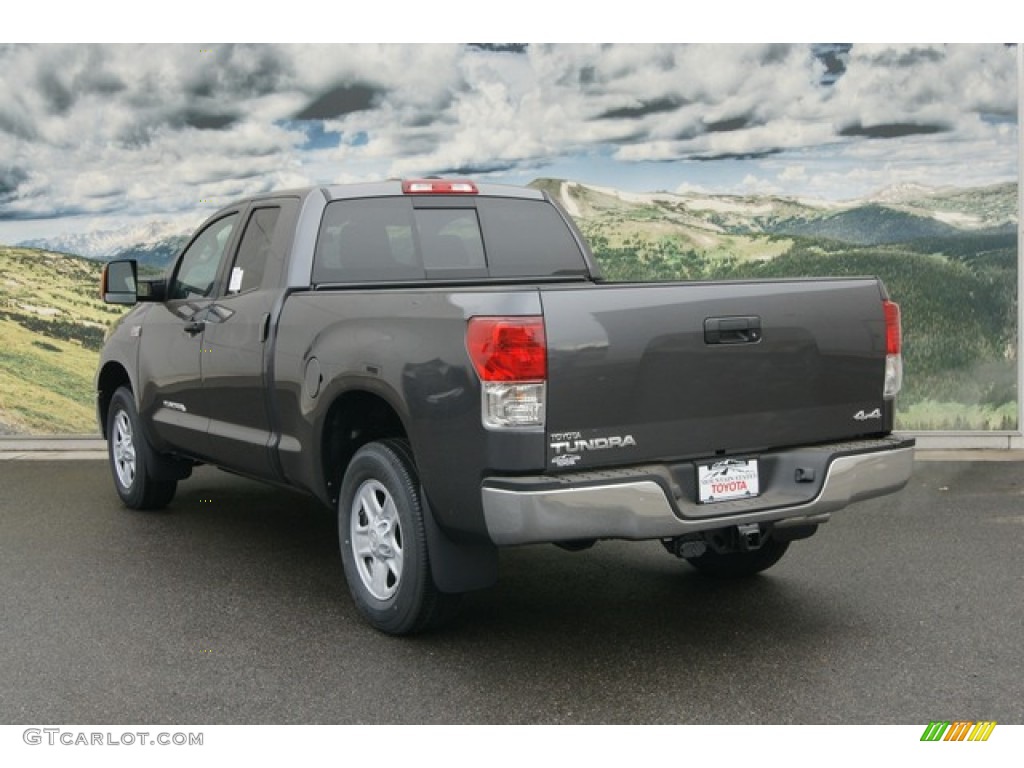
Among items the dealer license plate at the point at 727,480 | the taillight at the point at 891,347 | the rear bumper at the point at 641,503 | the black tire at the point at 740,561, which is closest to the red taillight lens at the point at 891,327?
the taillight at the point at 891,347

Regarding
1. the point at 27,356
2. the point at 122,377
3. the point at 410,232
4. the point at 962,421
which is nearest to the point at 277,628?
the point at 410,232

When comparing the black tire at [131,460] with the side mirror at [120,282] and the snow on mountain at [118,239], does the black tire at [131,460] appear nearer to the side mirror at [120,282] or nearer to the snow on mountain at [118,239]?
the side mirror at [120,282]

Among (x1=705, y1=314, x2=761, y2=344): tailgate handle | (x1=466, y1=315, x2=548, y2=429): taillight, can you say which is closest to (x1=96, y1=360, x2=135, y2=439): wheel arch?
(x1=466, y1=315, x2=548, y2=429): taillight

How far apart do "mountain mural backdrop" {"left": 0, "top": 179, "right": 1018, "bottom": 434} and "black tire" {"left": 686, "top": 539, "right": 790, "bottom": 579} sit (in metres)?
5.08

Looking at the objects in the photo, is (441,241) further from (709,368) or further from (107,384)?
(107,384)

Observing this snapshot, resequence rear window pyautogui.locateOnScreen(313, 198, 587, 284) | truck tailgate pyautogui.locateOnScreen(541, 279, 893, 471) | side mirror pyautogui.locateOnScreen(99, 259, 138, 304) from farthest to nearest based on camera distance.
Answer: side mirror pyautogui.locateOnScreen(99, 259, 138, 304)
rear window pyautogui.locateOnScreen(313, 198, 587, 284)
truck tailgate pyautogui.locateOnScreen(541, 279, 893, 471)

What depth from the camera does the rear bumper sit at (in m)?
4.28

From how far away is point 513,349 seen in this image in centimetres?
431

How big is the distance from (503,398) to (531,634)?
52.1 inches

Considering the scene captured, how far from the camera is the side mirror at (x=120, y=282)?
7.15 meters

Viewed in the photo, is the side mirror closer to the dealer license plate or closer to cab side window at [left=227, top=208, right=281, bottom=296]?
cab side window at [left=227, top=208, right=281, bottom=296]

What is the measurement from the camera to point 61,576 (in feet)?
20.5

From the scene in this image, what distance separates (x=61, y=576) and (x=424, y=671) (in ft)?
8.32
